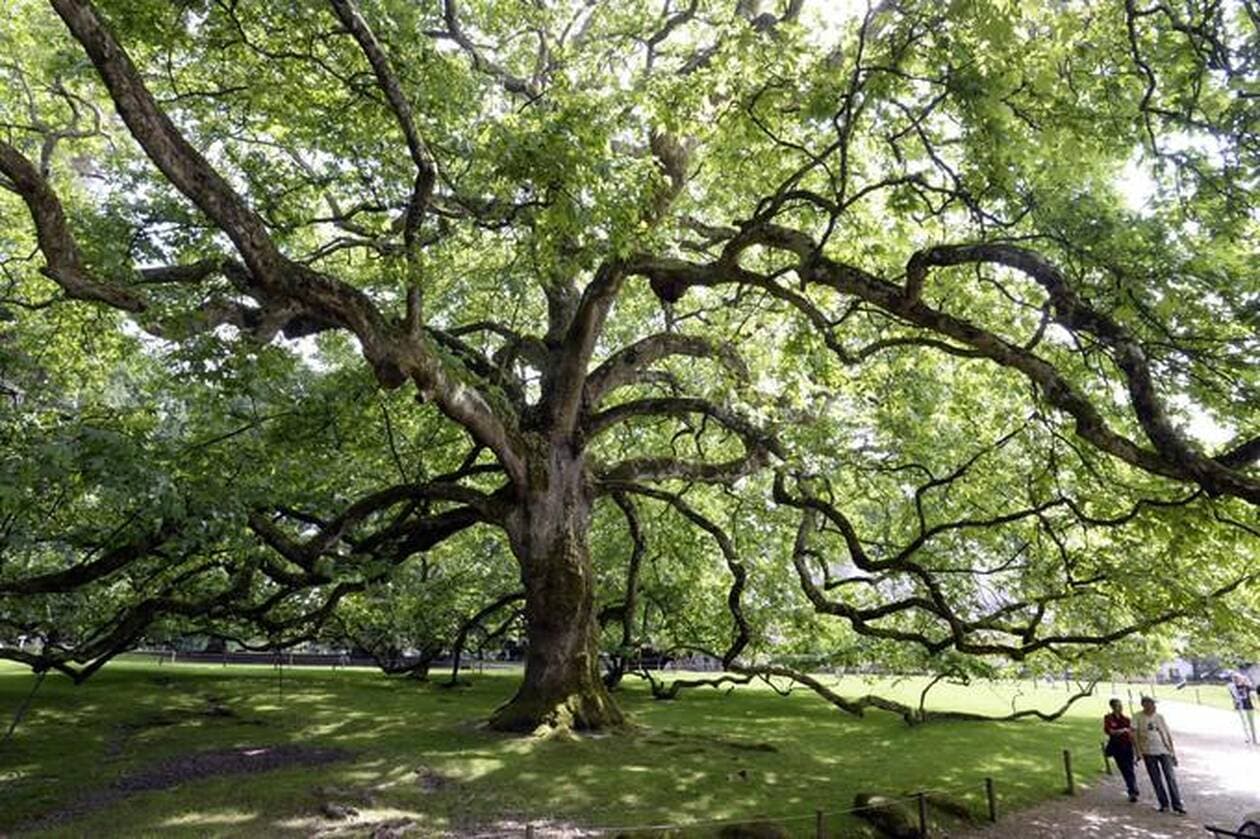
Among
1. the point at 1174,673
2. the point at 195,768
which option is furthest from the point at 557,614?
the point at 1174,673

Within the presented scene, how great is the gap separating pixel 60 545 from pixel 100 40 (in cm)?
837

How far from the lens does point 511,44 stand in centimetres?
1450

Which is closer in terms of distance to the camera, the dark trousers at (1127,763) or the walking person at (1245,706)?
the dark trousers at (1127,763)

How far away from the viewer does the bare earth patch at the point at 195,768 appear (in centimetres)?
827

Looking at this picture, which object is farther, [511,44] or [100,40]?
[511,44]

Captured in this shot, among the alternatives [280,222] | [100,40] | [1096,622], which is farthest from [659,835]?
[1096,622]

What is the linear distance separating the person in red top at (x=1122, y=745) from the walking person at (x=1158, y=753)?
38cm

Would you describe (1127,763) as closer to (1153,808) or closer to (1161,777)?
(1161,777)

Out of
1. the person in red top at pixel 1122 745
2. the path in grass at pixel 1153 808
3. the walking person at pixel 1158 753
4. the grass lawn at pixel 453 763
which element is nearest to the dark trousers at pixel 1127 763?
the person in red top at pixel 1122 745

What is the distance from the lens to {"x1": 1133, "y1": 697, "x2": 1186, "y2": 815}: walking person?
35.2 ft

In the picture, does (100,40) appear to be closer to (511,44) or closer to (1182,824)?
(511,44)

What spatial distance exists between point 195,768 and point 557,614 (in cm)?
528

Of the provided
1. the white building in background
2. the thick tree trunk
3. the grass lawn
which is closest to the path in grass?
the grass lawn

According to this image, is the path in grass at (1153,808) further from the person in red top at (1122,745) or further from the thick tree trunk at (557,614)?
the thick tree trunk at (557,614)
